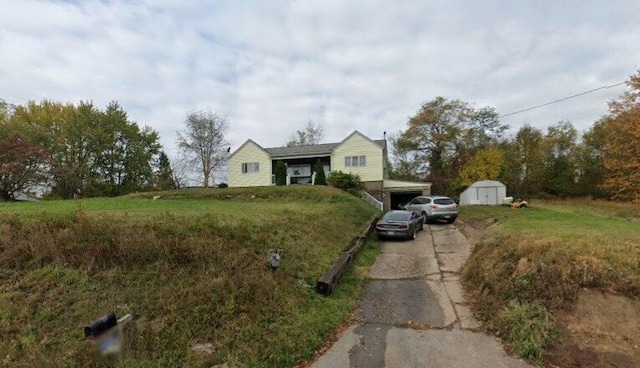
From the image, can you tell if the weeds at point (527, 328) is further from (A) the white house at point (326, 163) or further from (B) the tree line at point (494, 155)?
(B) the tree line at point (494, 155)

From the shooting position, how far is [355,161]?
29609mm

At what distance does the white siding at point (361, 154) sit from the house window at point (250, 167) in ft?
23.3

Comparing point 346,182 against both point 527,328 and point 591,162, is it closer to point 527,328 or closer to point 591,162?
point 527,328

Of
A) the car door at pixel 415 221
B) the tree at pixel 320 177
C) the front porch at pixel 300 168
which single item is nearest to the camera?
the car door at pixel 415 221

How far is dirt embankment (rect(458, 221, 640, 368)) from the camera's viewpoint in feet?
15.3

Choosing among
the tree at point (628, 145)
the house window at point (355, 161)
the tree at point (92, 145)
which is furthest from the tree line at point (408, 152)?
the house window at point (355, 161)

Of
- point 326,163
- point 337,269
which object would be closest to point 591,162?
point 326,163

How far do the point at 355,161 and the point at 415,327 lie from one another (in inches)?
946

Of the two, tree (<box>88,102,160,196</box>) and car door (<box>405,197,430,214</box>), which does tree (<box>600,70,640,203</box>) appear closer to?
car door (<box>405,197,430,214</box>)

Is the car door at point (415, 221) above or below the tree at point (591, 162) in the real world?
below

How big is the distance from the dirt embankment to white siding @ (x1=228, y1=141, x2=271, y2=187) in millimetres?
27156

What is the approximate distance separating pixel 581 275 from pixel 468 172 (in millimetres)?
35356

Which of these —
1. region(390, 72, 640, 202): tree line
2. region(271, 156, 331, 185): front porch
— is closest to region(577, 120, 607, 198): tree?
region(390, 72, 640, 202): tree line

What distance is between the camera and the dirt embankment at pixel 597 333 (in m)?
4.65
